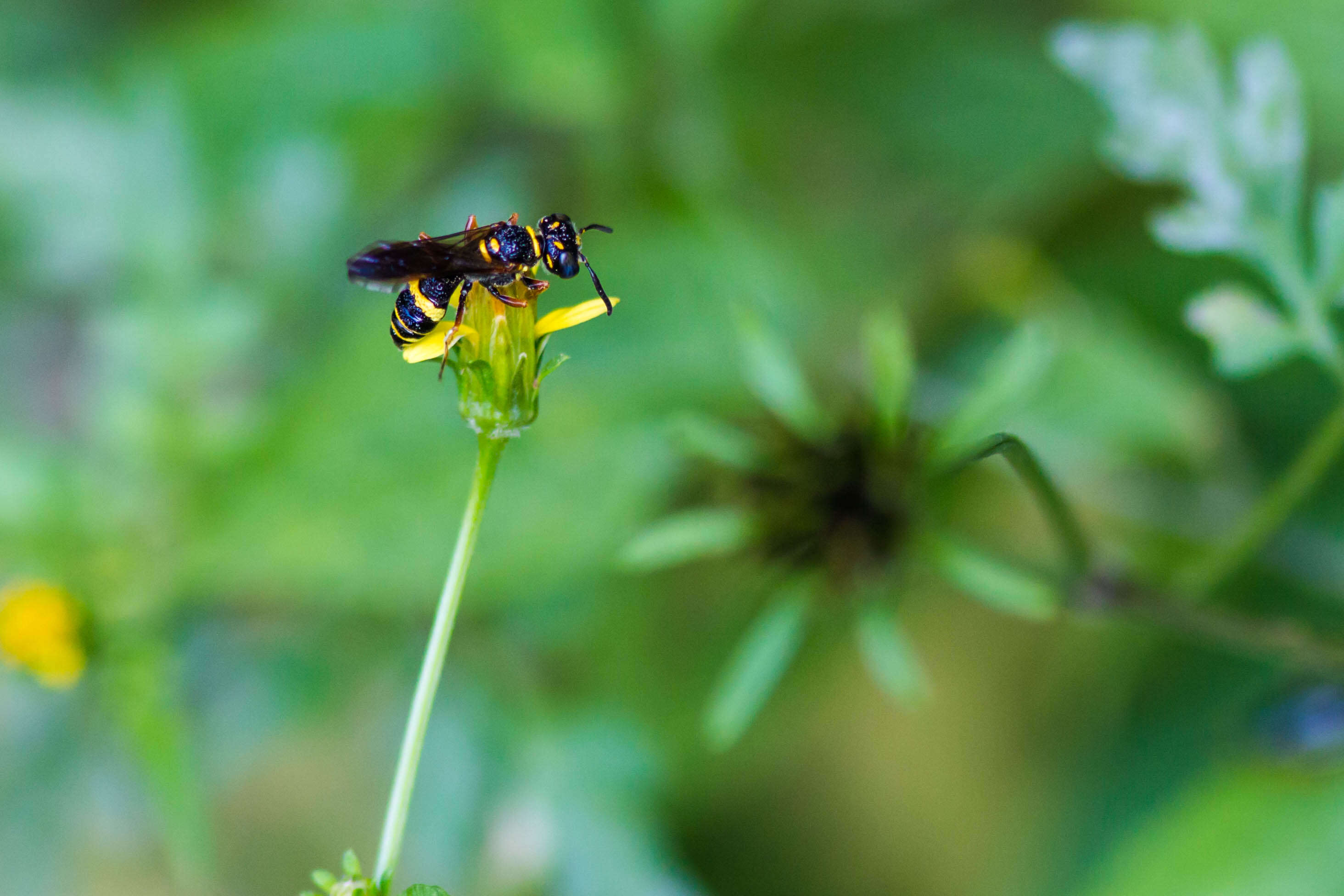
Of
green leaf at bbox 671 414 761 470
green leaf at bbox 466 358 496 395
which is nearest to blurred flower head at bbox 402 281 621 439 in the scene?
green leaf at bbox 466 358 496 395

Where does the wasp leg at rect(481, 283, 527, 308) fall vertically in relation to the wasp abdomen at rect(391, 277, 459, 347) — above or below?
below

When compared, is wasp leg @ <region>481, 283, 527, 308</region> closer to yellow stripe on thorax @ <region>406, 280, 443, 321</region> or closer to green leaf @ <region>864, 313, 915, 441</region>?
yellow stripe on thorax @ <region>406, 280, 443, 321</region>

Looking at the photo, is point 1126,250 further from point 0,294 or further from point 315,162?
point 0,294

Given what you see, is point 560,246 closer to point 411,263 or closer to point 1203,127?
point 411,263

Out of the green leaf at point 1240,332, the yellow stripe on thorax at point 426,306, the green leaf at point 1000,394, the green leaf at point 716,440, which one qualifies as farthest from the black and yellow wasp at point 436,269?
the green leaf at point 1240,332

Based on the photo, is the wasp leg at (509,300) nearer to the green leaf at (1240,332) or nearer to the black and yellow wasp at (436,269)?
the black and yellow wasp at (436,269)
